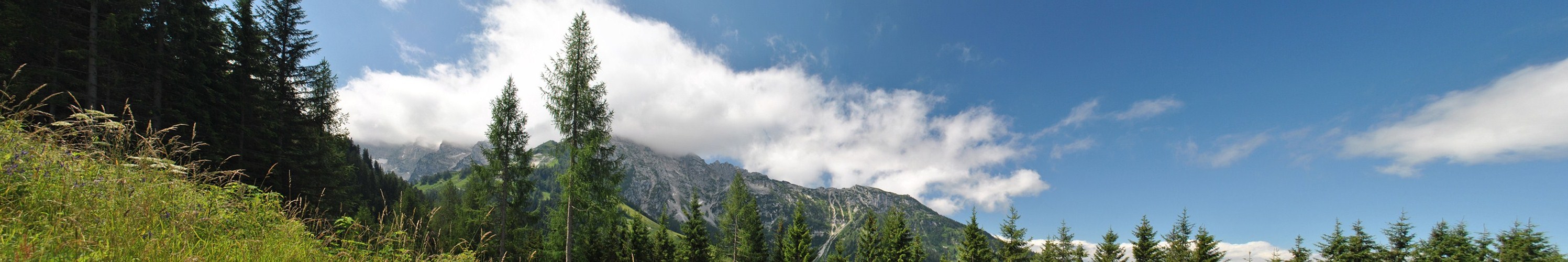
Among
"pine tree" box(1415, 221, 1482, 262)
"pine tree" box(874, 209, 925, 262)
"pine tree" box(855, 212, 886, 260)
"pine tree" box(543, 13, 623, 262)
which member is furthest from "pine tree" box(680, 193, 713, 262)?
"pine tree" box(1415, 221, 1482, 262)

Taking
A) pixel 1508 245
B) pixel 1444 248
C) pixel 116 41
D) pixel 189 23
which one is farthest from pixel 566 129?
pixel 1508 245

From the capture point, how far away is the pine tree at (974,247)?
1527 inches

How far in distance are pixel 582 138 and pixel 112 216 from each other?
1662 centimetres

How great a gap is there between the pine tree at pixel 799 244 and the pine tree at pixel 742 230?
2.76 metres

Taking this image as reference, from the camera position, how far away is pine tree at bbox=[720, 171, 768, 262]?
43312mm

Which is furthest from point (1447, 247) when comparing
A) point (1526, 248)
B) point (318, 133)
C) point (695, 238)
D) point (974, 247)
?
point (318, 133)

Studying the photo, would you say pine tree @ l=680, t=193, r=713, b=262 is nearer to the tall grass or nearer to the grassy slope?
the tall grass

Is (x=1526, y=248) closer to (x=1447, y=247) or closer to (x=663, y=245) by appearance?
(x=1447, y=247)

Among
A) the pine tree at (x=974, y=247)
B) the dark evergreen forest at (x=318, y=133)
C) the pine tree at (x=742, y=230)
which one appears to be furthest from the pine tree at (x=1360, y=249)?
the pine tree at (x=742, y=230)

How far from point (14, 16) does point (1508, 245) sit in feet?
238

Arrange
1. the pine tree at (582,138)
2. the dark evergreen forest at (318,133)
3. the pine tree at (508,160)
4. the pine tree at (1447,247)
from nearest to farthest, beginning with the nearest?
the dark evergreen forest at (318,133), the pine tree at (582,138), the pine tree at (508,160), the pine tree at (1447,247)

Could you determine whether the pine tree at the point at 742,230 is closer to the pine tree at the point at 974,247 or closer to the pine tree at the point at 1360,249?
the pine tree at the point at 974,247

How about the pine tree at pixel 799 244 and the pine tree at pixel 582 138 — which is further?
the pine tree at pixel 799 244

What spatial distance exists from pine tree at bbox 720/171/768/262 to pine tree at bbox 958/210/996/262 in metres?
16.5
